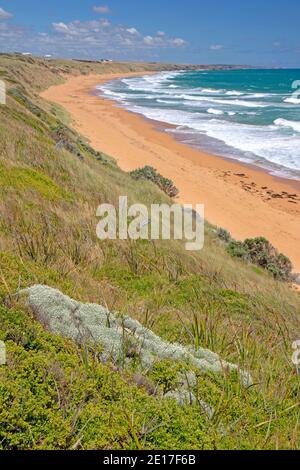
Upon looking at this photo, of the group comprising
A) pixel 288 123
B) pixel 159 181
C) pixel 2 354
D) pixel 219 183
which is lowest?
pixel 219 183

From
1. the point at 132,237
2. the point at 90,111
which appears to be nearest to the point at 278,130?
the point at 90,111

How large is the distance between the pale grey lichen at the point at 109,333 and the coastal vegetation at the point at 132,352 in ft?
0.27

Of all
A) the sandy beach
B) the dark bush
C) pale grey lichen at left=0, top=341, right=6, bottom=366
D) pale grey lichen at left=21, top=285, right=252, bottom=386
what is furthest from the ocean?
pale grey lichen at left=0, top=341, right=6, bottom=366

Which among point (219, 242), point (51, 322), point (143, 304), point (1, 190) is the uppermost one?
point (1, 190)

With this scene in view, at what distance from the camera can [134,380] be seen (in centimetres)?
300

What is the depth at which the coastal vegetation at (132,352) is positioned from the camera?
2.56 metres

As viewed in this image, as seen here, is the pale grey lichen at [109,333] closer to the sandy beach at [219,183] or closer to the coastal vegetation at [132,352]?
the coastal vegetation at [132,352]

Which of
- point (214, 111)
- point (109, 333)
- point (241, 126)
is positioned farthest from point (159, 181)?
point (214, 111)

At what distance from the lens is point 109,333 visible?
11.4 feet

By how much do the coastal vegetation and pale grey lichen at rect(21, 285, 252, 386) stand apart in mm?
Answer: 81

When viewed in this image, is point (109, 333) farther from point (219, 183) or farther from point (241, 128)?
point (241, 128)

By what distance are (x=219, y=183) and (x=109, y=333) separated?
17.4m

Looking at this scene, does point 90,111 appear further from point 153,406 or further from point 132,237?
point 153,406
